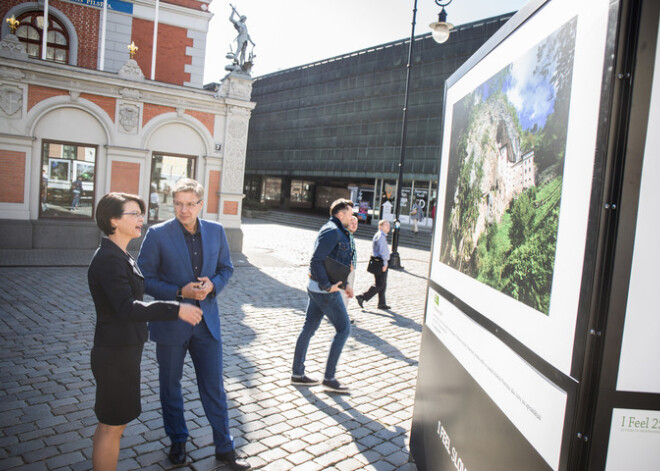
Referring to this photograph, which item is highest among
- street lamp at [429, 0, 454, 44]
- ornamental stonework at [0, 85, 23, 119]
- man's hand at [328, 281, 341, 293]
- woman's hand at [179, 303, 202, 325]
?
street lamp at [429, 0, 454, 44]

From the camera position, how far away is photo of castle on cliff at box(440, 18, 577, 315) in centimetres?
210

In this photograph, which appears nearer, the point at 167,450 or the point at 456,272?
the point at 456,272

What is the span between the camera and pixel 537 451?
2.04 metres

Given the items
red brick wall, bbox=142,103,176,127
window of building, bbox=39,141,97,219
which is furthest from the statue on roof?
window of building, bbox=39,141,97,219

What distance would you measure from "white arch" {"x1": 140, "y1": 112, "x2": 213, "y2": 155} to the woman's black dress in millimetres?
12222

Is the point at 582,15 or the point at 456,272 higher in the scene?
the point at 582,15

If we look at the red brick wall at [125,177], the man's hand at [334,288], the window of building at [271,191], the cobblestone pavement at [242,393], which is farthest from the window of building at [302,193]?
the man's hand at [334,288]

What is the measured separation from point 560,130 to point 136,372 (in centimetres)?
269

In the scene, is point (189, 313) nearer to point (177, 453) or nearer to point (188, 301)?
point (188, 301)

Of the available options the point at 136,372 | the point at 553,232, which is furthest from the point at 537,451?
the point at 136,372

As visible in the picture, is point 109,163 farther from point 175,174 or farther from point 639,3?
point 639,3

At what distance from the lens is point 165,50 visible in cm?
1703

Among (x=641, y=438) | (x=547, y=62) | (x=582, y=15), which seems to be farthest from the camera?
(x=547, y=62)

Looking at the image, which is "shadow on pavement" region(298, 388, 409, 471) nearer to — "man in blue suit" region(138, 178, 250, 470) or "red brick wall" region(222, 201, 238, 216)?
"man in blue suit" region(138, 178, 250, 470)
